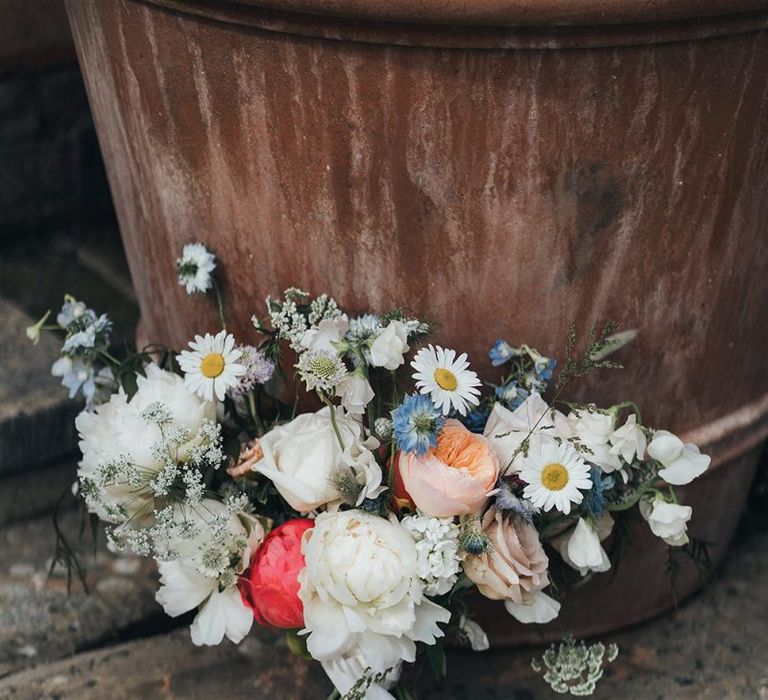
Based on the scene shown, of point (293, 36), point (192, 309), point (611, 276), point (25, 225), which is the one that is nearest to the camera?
point (293, 36)

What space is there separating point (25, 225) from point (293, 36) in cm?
121

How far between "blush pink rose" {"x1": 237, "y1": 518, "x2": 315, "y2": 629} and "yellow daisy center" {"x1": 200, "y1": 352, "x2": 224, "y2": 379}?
0.18 m

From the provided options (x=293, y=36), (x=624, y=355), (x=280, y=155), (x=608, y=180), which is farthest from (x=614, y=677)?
(x=293, y=36)

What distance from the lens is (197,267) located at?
1306mm

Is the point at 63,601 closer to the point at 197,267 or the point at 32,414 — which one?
the point at 32,414

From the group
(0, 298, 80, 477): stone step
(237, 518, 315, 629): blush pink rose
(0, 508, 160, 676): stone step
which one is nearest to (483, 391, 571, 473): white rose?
(237, 518, 315, 629): blush pink rose

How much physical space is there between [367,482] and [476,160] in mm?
337

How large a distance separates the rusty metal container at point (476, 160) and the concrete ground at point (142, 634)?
1.07 feet

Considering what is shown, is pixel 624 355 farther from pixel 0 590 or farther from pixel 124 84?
pixel 0 590

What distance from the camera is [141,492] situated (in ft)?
4.15

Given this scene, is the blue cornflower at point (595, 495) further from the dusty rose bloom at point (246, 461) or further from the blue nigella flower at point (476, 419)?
the dusty rose bloom at point (246, 461)

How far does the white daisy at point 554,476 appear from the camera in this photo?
1.13 metres

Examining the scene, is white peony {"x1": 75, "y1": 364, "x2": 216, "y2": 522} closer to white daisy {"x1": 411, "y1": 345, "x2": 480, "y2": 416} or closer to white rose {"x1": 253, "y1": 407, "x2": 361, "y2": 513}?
white rose {"x1": 253, "y1": 407, "x2": 361, "y2": 513}

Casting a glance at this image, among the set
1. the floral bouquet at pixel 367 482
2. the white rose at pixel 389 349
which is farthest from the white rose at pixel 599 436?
the white rose at pixel 389 349
